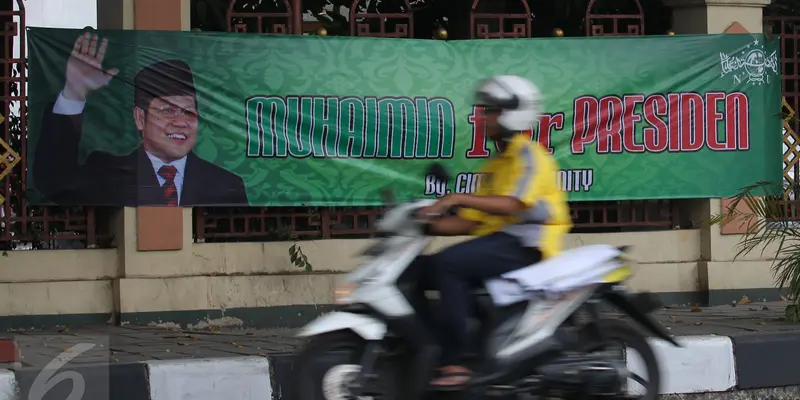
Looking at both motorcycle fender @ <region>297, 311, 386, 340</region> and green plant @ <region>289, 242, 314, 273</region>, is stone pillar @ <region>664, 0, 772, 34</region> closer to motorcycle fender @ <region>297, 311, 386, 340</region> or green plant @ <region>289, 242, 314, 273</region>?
green plant @ <region>289, 242, 314, 273</region>

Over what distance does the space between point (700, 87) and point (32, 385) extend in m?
5.64

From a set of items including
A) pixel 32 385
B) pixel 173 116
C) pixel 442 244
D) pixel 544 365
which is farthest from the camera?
pixel 442 244

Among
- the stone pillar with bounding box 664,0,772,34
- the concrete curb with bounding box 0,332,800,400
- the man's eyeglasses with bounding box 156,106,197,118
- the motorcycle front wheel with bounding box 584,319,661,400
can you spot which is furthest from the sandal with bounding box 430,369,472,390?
the stone pillar with bounding box 664,0,772,34

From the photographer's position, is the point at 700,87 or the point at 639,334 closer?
the point at 639,334

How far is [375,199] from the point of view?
9.12 metres

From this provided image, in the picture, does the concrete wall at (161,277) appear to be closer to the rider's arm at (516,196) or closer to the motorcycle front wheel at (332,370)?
the motorcycle front wheel at (332,370)

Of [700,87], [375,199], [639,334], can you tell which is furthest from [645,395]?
[700,87]

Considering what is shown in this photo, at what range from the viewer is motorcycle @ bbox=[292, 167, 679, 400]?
16.1ft

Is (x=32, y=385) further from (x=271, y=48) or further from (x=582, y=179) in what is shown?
(x=582, y=179)

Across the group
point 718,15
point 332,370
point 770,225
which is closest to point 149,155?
point 332,370

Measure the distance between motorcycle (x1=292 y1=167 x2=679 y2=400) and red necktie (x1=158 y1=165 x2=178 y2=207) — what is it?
13.0 ft

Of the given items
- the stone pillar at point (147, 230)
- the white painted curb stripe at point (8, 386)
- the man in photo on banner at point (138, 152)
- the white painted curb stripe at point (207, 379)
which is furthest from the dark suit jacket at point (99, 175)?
the white painted curb stripe at point (8, 386)

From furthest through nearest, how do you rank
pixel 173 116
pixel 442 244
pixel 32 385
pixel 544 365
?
pixel 442 244, pixel 173 116, pixel 32 385, pixel 544 365

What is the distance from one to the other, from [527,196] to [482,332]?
60 centimetres
